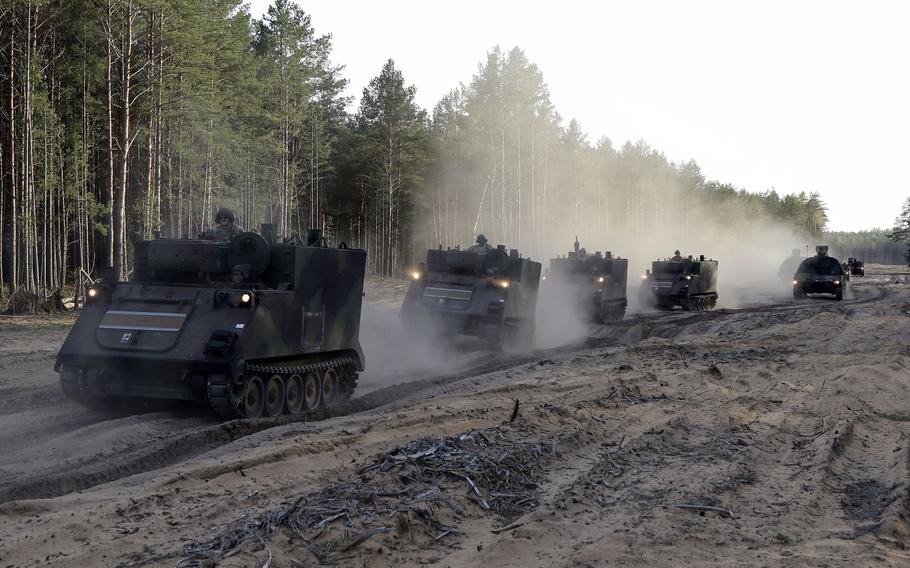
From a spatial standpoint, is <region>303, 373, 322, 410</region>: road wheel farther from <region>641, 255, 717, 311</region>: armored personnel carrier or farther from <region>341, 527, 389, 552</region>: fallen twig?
<region>641, 255, 717, 311</region>: armored personnel carrier

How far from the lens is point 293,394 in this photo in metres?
11.7

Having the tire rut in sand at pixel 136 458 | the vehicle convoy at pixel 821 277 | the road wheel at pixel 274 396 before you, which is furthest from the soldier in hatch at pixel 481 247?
the vehicle convoy at pixel 821 277

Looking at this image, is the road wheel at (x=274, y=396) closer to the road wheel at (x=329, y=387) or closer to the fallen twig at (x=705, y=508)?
the road wheel at (x=329, y=387)

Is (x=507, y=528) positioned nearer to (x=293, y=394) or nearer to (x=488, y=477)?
(x=488, y=477)

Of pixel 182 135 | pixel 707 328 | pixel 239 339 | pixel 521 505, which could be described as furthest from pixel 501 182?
pixel 521 505

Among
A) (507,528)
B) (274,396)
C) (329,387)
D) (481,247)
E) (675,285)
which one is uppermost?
(481,247)

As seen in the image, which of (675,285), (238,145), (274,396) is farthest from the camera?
(238,145)

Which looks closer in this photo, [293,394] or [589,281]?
[293,394]

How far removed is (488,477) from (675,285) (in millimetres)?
25721

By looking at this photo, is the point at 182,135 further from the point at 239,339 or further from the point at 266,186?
the point at 239,339

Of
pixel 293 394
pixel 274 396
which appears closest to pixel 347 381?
pixel 293 394

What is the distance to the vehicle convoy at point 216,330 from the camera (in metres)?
10.2

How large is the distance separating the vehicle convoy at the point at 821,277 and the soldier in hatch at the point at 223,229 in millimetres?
32603

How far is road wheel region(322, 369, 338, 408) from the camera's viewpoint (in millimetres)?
12383
